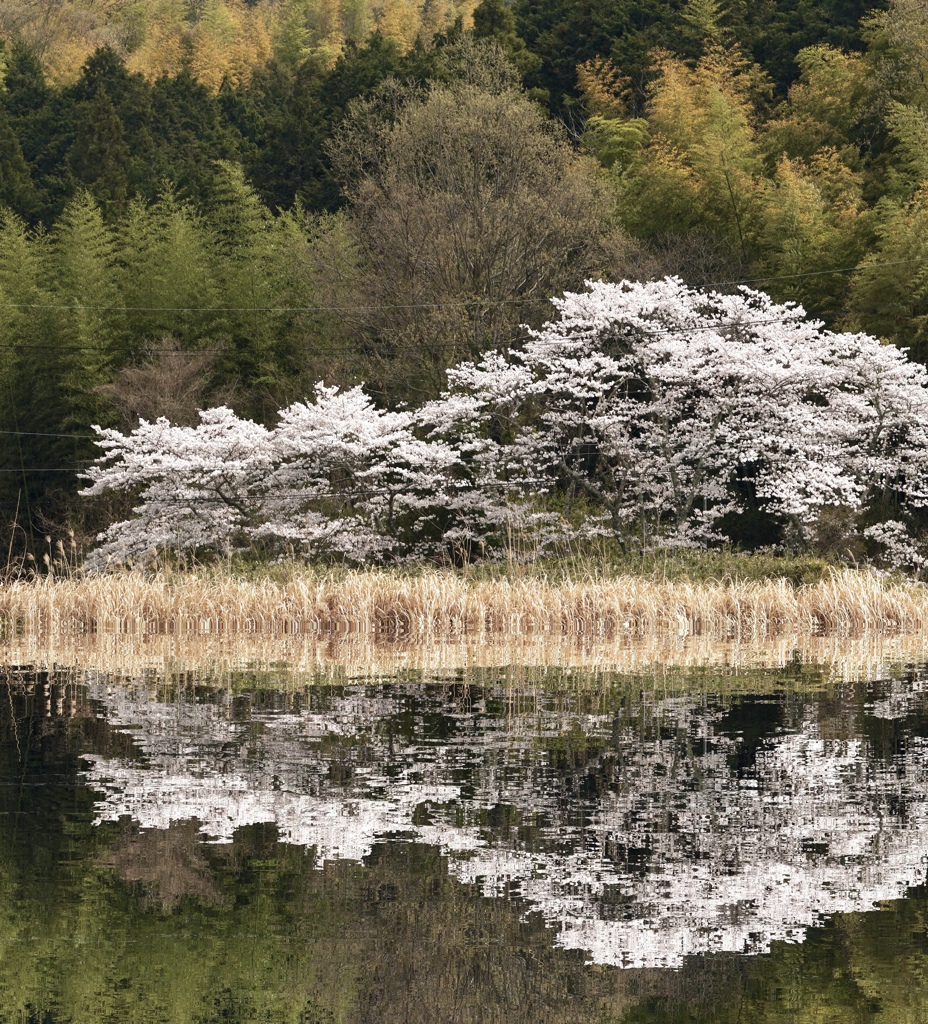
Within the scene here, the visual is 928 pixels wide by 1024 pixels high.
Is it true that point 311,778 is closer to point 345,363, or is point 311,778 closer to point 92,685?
point 92,685

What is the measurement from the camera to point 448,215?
3164 centimetres

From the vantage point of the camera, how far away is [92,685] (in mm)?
13836

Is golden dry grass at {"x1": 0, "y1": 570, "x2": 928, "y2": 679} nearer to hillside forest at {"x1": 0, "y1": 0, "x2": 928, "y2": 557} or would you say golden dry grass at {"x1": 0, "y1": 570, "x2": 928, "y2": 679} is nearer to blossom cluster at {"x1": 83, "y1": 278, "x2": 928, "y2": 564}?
blossom cluster at {"x1": 83, "y1": 278, "x2": 928, "y2": 564}

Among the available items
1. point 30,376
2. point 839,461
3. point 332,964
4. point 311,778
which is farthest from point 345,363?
point 332,964

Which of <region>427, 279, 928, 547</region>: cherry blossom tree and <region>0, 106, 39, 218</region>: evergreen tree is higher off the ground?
<region>0, 106, 39, 218</region>: evergreen tree

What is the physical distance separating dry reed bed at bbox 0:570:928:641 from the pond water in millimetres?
7332

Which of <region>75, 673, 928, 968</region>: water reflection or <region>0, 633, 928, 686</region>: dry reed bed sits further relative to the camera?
<region>0, 633, 928, 686</region>: dry reed bed

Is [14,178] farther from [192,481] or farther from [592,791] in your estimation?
[592,791]

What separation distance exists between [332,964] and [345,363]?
29.7m

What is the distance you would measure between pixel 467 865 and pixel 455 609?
12521 mm

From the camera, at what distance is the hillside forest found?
31.6 metres

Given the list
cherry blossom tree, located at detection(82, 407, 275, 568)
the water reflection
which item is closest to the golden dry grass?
the water reflection

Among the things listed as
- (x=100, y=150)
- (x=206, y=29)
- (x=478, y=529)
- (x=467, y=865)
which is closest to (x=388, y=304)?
(x=478, y=529)

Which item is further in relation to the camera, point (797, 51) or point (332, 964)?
point (797, 51)
